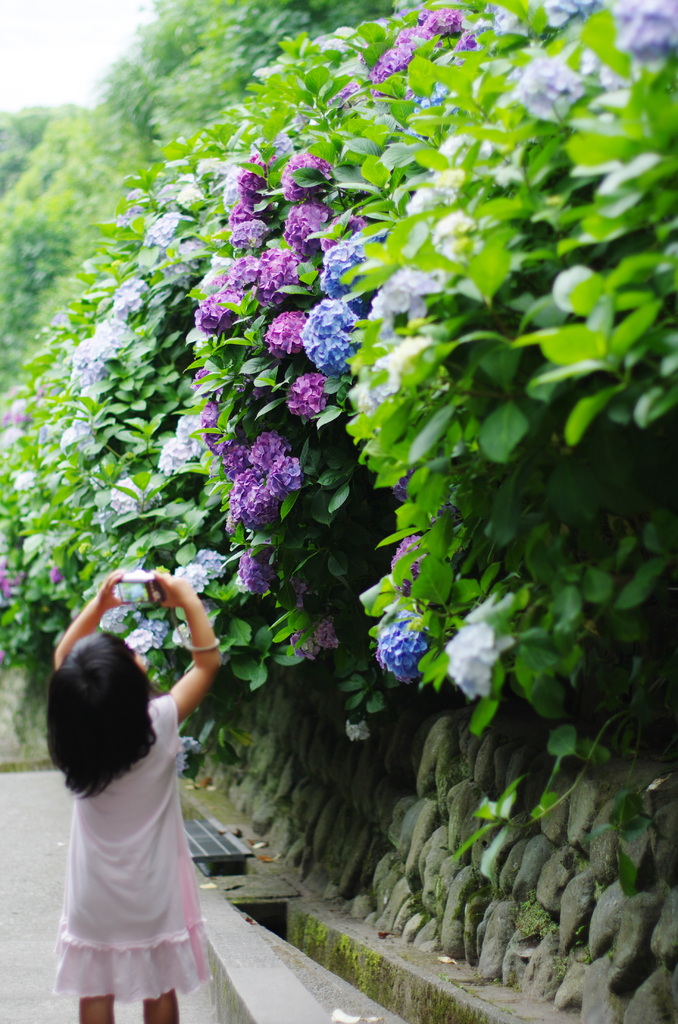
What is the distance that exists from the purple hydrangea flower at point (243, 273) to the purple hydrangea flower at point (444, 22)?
39.0 inches

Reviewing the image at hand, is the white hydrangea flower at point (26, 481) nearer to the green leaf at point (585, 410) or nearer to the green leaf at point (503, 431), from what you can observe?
the green leaf at point (503, 431)

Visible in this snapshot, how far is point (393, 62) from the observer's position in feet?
12.0

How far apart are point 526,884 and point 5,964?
6.67 feet

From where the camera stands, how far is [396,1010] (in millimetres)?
3412

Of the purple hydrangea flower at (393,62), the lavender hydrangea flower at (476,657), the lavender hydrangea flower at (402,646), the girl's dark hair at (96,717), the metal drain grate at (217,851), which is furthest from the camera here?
the metal drain grate at (217,851)

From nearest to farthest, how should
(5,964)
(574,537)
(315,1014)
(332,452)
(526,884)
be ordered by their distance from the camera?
(574,537) < (315,1014) < (526,884) < (332,452) < (5,964)

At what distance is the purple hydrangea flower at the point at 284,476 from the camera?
11.4 ft

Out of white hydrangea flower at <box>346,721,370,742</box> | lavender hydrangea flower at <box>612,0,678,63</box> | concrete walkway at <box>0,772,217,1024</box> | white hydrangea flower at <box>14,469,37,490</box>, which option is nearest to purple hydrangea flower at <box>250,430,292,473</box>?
white hydrangea flower at <box>346,721,370,742</box>

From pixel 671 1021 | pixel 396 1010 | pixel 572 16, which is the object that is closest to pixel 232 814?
pixel 396 1010

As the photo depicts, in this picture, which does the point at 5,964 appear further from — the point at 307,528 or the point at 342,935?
the point at 307,528

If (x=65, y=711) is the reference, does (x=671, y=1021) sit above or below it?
below

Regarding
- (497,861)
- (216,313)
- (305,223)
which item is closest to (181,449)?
(216,313)

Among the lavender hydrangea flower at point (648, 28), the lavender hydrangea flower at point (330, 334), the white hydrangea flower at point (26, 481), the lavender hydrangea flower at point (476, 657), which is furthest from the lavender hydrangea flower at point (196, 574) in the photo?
the white hydrangea flower at point (26, 481)

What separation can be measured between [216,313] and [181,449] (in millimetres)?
928
